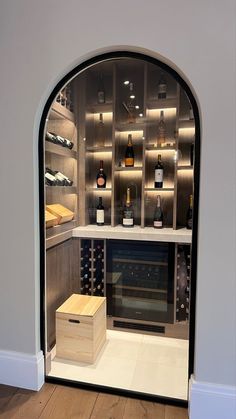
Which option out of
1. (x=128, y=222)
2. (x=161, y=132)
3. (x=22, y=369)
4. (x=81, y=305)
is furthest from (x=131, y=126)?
(x=22, y=369)

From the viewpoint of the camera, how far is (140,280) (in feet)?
8.38

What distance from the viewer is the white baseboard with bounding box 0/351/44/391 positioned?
5.58 ft

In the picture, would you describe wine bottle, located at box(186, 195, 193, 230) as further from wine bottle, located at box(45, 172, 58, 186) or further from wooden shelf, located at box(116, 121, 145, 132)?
wine bottle, located at box(45, 172, 58, 186)

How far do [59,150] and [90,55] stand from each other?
2.72 ft

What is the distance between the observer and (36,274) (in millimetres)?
1731

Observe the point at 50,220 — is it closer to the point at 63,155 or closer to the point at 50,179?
the point at 50,179

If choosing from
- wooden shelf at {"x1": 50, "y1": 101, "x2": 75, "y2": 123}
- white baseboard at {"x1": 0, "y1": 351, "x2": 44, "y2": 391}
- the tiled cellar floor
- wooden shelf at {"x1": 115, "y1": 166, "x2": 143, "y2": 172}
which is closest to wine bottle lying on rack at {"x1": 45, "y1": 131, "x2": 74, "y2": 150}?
wooden shelf at {"x1": 50, "y1": 101, "x2": 75, "y2": 123}

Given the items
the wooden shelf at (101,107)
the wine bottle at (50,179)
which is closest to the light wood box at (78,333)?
the wine bottle at (50,179)

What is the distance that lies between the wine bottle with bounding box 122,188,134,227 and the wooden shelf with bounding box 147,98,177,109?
79 cm

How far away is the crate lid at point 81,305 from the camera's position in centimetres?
208

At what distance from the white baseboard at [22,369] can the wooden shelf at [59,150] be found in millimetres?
1309

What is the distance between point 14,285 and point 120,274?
42.5 inches

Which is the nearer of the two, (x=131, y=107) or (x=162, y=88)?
(x=162, y=88)

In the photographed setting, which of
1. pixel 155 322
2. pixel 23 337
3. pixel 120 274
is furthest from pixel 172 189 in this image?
pixel 23 337
